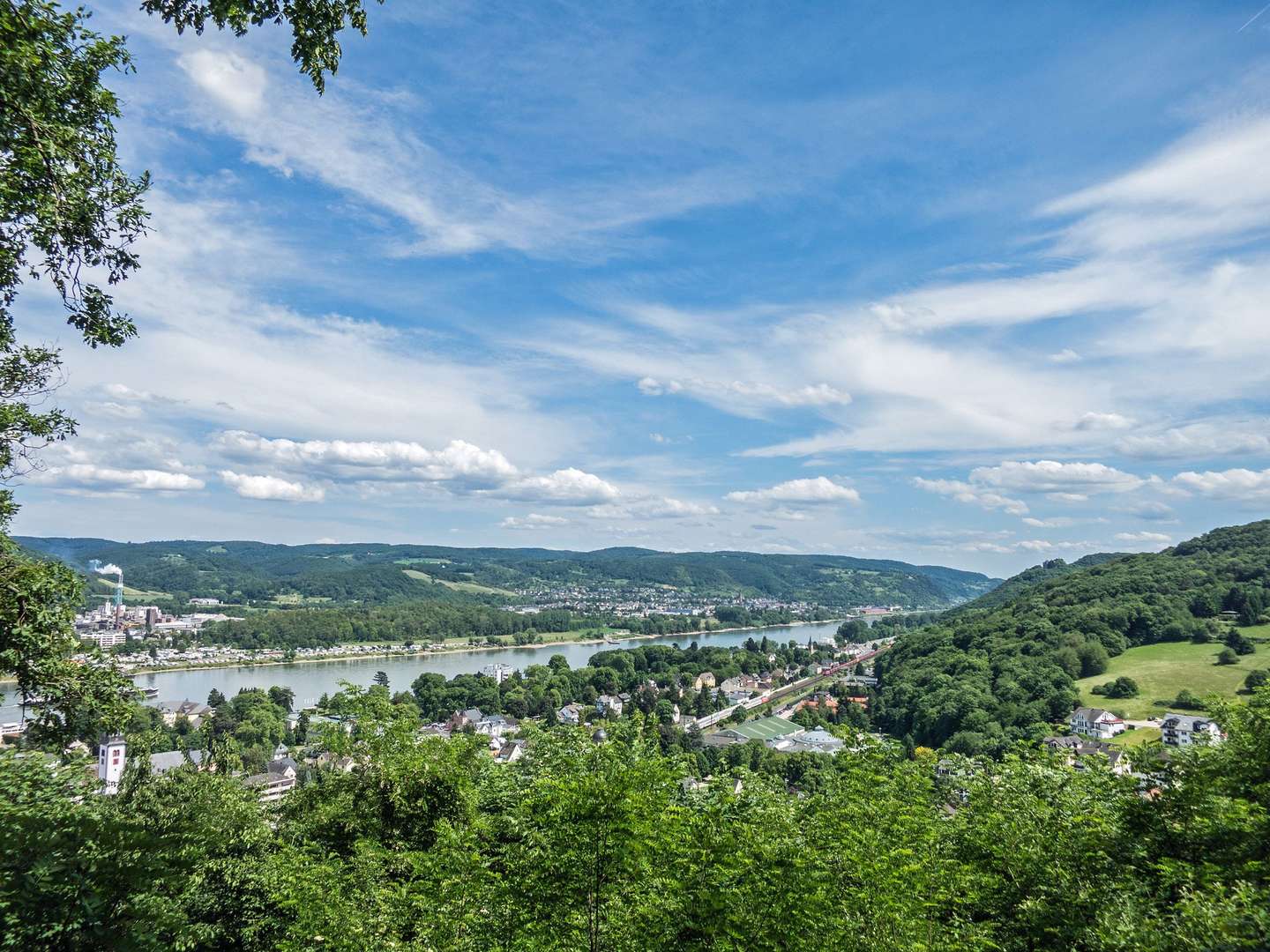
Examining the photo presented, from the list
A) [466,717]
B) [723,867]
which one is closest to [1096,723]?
[723,867]

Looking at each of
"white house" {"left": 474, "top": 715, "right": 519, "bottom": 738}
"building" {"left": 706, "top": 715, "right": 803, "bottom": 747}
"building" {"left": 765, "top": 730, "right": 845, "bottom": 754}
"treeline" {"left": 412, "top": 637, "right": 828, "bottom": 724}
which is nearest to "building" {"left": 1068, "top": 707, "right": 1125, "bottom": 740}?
"building" {"left": 765, "top": 730, "right": 845, "bottom": 754}

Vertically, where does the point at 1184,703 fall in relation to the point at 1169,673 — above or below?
below

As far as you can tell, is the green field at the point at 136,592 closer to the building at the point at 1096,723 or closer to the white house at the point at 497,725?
the white house at the point at 497,725

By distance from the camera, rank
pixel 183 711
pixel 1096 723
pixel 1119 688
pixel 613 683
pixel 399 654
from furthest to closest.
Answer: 1. pixel 399 654
2. pixel 613 683
3. pixel 183 711
4. pixel 1119 688
5. pixel 1096 723

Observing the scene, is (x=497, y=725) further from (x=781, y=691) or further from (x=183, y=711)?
(x=781, y=691)

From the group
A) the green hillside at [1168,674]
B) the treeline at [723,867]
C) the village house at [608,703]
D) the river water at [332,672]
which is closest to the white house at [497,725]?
the river water at [332,672]
